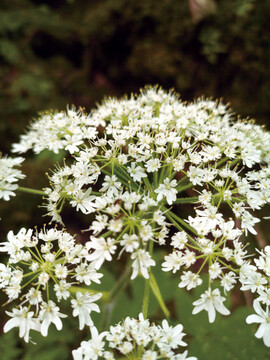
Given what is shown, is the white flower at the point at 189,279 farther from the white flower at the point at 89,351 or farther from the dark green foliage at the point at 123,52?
the dark green foliage at the point at 123,52

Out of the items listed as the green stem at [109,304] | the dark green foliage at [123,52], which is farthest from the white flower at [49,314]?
the dark green foliage at [123,52]

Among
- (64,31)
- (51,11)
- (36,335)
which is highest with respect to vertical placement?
(51,11)

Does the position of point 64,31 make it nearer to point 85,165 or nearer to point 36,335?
point 85,165

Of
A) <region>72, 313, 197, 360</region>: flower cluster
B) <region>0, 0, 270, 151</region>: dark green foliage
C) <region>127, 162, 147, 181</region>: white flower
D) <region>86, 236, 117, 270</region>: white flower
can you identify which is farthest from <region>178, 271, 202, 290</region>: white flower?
Answer: <region>0, 0, 270, 151</region>: dark green foliage

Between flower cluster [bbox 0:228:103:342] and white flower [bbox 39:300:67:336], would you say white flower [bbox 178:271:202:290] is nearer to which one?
flower cluster [bbox 0:228:103:342]

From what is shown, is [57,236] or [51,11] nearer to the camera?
[57,236]

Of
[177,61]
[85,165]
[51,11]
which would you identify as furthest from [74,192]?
[51,11]

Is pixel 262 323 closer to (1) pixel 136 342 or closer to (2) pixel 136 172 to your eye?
(1) pixel 136 342
